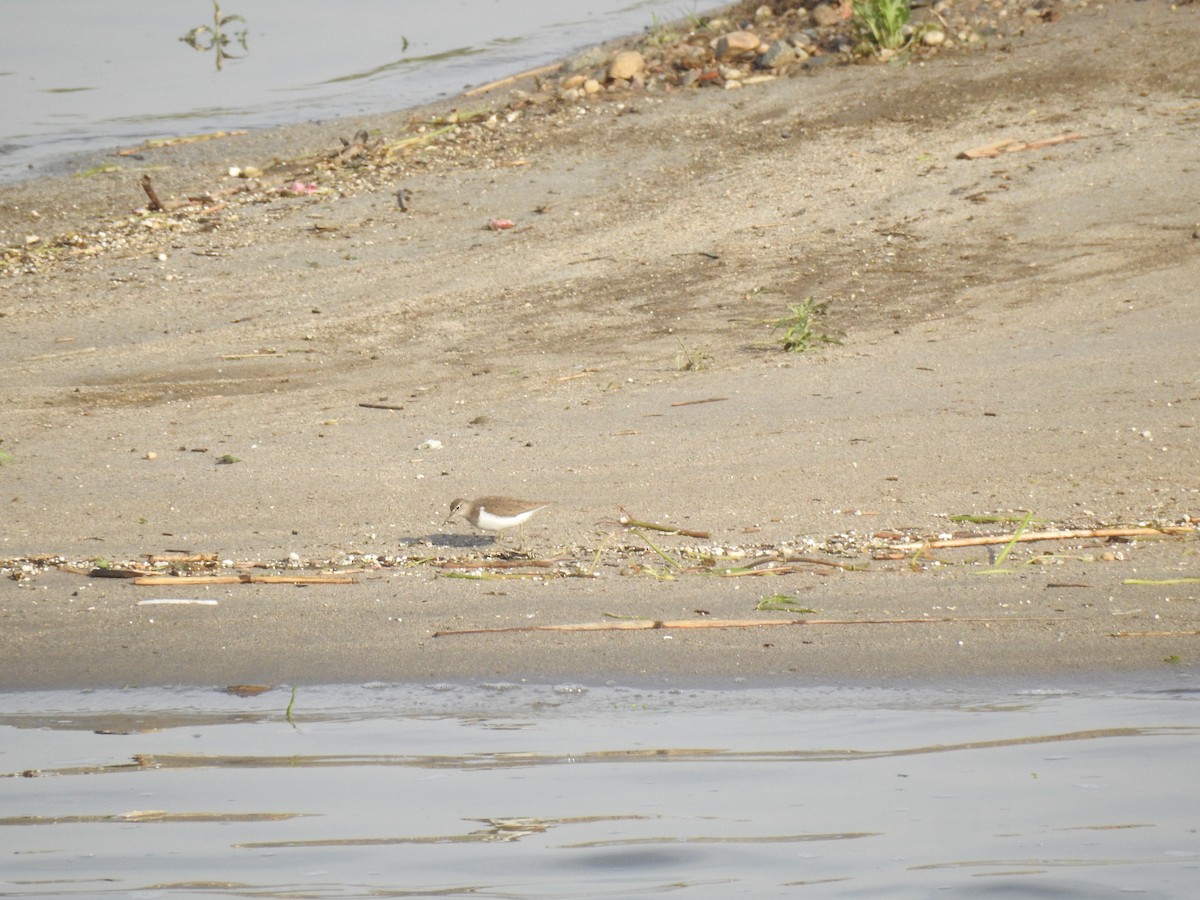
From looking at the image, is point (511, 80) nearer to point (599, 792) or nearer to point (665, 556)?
point (665, 556)

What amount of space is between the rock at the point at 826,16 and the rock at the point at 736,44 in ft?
1.75

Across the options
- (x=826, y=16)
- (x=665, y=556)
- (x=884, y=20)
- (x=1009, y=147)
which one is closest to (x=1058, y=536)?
(x=665, y=556)

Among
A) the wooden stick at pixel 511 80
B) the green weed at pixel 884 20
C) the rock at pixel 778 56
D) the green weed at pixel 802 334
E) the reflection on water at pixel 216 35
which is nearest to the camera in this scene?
the green weed at pixel 802 334

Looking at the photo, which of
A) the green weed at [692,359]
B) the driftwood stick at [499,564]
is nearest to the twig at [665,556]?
the driftwood stick at [499,564]

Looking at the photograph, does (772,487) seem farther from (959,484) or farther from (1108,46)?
(1108,46)

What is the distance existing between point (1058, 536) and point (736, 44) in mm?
8356

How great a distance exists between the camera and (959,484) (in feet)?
23.1

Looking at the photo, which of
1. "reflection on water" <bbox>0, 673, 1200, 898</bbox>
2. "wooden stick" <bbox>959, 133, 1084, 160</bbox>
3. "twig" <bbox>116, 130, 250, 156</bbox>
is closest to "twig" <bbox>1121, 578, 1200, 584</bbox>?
"reflection on water" <bbox>0, 673, 1200, 898</bbox>

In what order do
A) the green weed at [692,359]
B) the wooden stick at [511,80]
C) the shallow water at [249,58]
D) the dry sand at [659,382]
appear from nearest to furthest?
the dry sand at [659,382]
the green weed at [692,359]
the wooden stick at [511,80]
the shallow water at [249,58]

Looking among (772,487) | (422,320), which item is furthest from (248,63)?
(772,487)

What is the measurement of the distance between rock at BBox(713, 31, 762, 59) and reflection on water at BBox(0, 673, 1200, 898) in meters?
9.60

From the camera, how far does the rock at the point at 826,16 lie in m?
13.6

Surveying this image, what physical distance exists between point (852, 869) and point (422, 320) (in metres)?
6.65

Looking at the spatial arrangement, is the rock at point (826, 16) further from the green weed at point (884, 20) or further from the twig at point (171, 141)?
the twig at point (171, 141)
